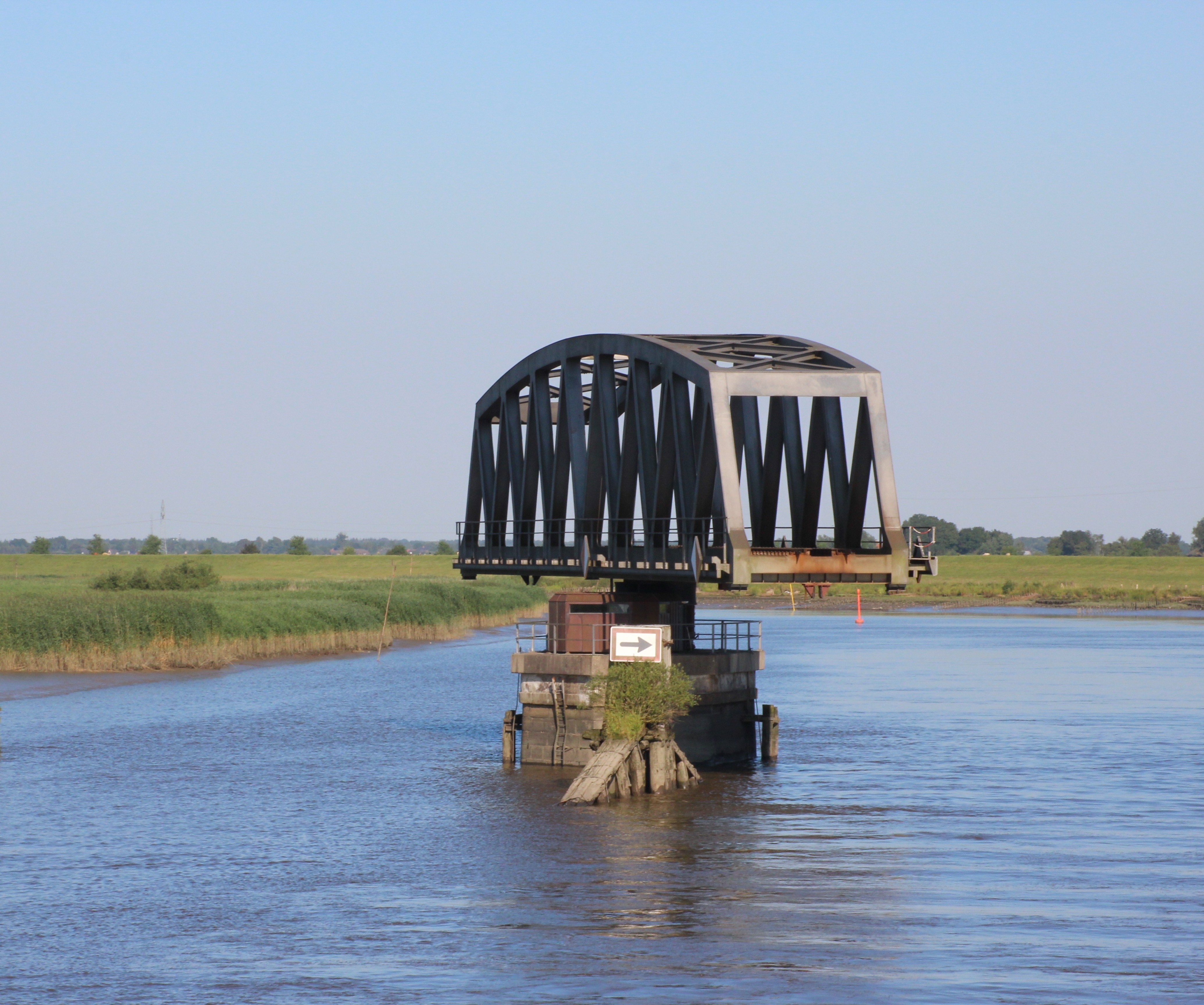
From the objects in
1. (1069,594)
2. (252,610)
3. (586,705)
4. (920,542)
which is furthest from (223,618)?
(1069,594)

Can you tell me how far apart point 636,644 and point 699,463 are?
4.73 meters

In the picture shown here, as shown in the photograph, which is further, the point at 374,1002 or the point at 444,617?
the point at 444,617

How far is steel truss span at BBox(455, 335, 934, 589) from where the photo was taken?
35.2 m

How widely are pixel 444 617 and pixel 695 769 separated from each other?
215 feet

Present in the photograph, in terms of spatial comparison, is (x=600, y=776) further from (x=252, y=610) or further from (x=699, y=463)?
(x=252, y=610)

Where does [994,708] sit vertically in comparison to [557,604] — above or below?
below

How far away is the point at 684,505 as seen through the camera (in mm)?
38656

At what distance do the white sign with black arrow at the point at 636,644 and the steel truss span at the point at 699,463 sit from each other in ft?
4.91

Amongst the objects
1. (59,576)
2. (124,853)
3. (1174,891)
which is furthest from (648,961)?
(59,576)

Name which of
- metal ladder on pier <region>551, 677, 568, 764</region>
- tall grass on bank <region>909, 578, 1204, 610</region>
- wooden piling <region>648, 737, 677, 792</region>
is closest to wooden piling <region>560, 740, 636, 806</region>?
wooden piling <region>648, 737, 677, 792</region>

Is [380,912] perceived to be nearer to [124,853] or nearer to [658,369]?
[124,853]

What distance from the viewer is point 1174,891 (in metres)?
27.0

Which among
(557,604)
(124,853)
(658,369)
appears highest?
(658,369)

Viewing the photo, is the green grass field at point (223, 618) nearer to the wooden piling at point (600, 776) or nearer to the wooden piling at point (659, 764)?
the wooden piling at point (600, 776)
